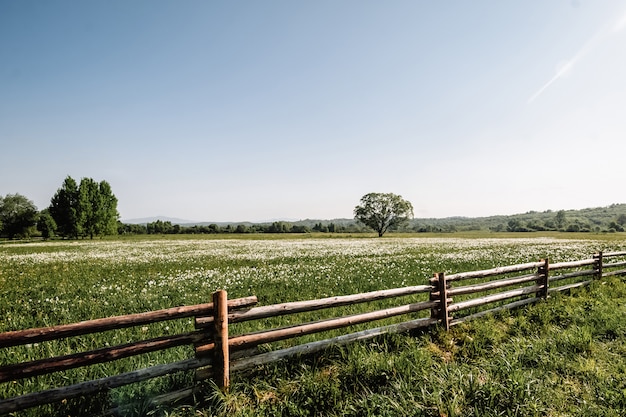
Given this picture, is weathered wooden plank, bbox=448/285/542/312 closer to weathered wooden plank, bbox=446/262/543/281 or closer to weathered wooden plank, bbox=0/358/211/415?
weathered wooden plank, bbox=446/262/543/281

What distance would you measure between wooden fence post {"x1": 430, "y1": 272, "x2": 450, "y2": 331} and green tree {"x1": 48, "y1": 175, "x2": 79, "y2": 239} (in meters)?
84.4

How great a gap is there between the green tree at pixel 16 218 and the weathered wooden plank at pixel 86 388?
376 feet

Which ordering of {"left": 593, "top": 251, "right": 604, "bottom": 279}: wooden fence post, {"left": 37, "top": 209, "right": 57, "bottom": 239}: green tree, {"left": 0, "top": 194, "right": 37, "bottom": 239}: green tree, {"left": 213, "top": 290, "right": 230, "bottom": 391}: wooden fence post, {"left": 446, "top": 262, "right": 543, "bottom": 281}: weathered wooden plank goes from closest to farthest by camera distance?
1. {"left": 213, "top": 290, "right": 230, "bottom": 391}: wooden fence post
2. {"left": 446, "top": 262, "right": 543, "bottom": 281}: weathered wooden plank
3. {"left": 593, "top": 251, "right": 604, "bottom": 279}: wooden fence post
4. {"left": 37, "top": 209, "right": 57, "bottom": 239}: green tree
5. {"left": 0, "top": 194, "right": 37, "bottom": 239}: green tree

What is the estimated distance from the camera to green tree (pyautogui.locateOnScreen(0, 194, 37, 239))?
289 ft

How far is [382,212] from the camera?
91.3 m

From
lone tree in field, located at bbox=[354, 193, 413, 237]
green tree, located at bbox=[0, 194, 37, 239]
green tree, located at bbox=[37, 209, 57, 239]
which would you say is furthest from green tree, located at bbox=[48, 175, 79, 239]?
lone tree in field, located at bbox=[354, 193, 413, 237]

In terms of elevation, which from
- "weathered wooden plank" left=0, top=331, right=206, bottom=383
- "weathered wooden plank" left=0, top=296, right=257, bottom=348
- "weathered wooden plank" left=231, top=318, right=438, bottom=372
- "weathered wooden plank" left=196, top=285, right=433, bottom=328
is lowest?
"weathered wooden plank" left=231, top=318, right=438, bottom=372

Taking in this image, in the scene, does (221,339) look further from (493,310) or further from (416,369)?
(493,310)

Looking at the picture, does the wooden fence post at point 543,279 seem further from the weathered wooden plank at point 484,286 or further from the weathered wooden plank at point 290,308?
the weathered wooden plank at point 290,308

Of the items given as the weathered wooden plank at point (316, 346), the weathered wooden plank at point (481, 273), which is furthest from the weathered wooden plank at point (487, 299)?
the weathered wooden plank at point (316, 346)

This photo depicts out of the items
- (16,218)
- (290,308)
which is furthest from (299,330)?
(16,218)

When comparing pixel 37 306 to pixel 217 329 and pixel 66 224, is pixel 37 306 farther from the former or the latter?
pixel 66 224

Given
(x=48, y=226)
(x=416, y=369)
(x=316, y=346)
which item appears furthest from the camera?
(x=48, y=226)

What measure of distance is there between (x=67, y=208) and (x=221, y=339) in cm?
8955
